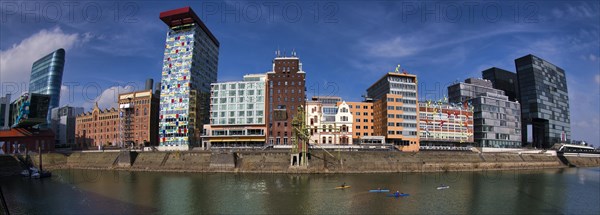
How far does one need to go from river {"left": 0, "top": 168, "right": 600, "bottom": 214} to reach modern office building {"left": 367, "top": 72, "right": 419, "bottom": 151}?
134ft

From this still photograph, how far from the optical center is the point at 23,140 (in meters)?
120

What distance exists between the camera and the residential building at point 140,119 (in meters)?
145

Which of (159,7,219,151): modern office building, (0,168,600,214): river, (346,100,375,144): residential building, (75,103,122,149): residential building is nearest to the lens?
(0,168,600,214): river

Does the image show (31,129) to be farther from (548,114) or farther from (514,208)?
(548,114)

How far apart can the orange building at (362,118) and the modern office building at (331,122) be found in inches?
367

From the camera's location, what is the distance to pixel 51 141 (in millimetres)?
126562

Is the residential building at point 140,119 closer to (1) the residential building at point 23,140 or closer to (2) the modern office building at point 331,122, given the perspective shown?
(1) the residential building at point 23,140

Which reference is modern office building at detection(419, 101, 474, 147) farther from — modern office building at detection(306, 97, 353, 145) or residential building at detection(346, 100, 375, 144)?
modern office building at detection(306, 97, 353, 145)

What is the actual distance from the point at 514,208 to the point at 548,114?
15161cm

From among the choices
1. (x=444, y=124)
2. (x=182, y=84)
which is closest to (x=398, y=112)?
(x=444, y=124)

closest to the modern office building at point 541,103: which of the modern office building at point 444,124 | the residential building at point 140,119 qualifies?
the modern office building at point 444,124

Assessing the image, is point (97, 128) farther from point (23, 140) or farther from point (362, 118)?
point (362, 118)

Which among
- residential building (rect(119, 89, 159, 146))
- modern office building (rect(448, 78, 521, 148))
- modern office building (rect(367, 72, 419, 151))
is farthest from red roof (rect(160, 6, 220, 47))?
modern office building (rect(448, 78, 521, 148))

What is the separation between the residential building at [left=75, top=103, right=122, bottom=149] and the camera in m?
160
